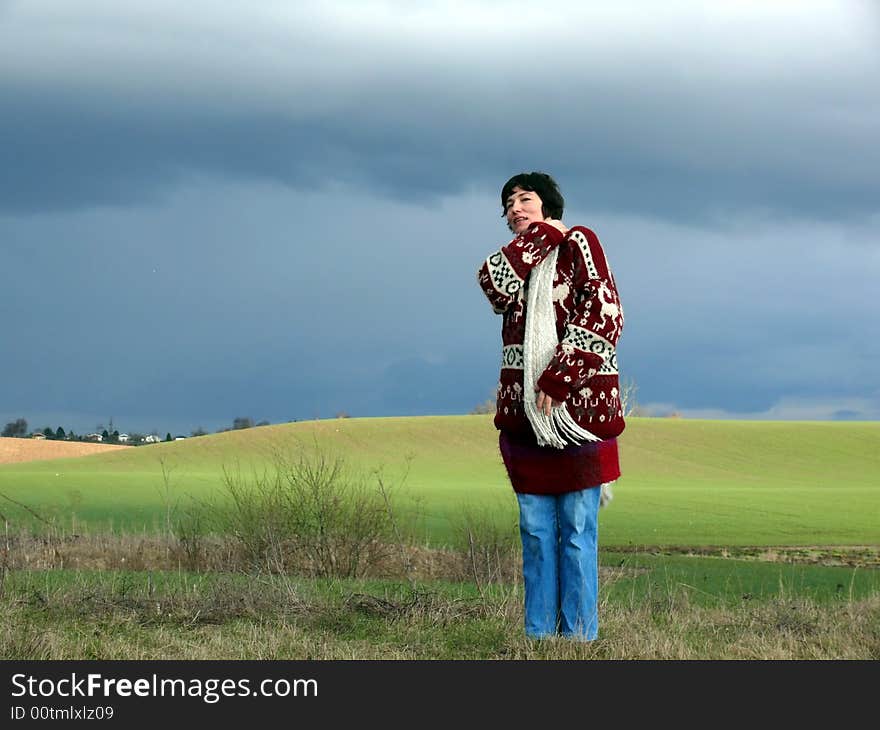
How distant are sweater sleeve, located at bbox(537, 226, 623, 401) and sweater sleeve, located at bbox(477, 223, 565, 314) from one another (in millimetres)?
165

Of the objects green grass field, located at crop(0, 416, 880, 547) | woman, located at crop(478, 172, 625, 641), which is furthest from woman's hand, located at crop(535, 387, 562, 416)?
green grass field, located at crop(0, 416, 880, 547)

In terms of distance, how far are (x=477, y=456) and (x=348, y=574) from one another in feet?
111

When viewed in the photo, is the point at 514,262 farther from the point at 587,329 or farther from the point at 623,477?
the point at 623,477

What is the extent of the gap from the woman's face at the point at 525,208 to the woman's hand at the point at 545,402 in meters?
1.10

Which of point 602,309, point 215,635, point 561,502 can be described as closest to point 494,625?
point 561,502

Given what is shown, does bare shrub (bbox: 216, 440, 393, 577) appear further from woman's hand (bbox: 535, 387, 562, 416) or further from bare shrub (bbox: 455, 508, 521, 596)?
woman's hand (bbox: 535, 387, 562, 416)

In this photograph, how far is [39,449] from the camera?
186 feet

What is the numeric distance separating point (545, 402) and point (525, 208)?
126 cm

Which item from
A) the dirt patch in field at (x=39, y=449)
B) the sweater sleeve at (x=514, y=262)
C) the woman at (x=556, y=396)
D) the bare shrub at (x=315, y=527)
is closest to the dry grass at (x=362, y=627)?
the woman at (x=556, y=396)

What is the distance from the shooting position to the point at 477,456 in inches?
1802

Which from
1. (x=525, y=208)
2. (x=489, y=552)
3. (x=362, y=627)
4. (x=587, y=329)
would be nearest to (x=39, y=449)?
(x=489, y=552)

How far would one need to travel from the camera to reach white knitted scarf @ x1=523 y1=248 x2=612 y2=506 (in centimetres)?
627

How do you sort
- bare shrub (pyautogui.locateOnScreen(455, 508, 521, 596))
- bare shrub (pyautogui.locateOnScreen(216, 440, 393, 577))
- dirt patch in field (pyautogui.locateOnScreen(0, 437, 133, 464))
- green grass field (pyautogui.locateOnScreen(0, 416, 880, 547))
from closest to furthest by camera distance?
bare shrub (pyautogui.locateOnScreen(455, 508, 521, 596)) < bare shrub (pyautogui.locateOnScreen(216, 440, 393, 577)) < green grass field (pyautogui.locateOnScreen(0, 416, 880, 547)) < dirt patch in field (pyautogui.locateOnScreen(0, 437, 133, 464))

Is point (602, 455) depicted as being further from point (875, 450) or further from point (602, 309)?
point (875, 450)
